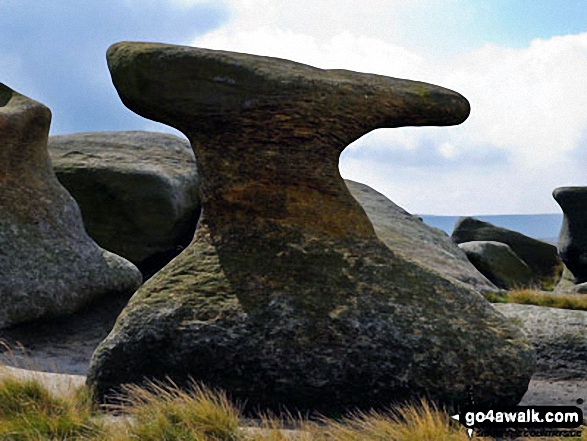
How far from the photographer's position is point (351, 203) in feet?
25.1

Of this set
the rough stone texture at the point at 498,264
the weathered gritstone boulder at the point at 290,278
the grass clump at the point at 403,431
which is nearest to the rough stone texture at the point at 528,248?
the rough stone texture at the point at 498,264

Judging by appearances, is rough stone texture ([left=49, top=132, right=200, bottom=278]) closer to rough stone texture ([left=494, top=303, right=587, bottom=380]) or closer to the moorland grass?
rough stone texture ([left=494, top=303, right=587, bottom=380])

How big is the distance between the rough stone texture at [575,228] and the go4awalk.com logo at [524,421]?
16.8 metres

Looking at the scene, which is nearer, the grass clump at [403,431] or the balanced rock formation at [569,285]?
the grass clump at [403,431]

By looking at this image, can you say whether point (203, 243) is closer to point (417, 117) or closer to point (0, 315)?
point (417, 117)

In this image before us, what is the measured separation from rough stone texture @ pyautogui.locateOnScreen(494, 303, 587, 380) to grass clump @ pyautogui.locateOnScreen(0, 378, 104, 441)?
5215 mm

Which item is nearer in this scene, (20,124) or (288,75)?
(288,75)

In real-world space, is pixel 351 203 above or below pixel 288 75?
below

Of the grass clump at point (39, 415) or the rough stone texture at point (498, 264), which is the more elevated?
the rough stone texture at point (498, 264)

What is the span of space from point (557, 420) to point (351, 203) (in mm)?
2594

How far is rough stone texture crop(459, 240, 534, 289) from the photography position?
2192 cm

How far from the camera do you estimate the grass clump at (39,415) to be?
6020mm

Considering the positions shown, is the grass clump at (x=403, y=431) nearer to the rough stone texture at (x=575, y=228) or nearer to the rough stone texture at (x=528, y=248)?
the rough stone texture at (x=575, y=228)

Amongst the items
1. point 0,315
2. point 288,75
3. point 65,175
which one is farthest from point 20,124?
point 288,75
